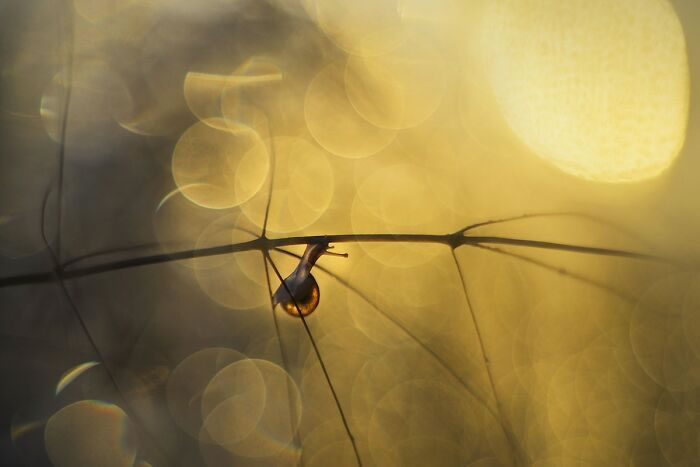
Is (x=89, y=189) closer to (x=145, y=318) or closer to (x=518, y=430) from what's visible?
(x=145, y=318)

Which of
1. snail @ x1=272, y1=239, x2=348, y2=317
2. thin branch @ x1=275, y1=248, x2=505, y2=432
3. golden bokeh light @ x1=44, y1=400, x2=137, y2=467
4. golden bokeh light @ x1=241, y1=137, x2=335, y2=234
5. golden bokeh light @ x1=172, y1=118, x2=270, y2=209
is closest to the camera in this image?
snail @ x1=272, y1=239, x2=348, y2=317

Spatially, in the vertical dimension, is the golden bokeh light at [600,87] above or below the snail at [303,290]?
above

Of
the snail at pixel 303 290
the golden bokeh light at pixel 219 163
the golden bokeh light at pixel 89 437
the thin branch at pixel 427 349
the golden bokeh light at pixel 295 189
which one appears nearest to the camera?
the snail at pixel 303 290

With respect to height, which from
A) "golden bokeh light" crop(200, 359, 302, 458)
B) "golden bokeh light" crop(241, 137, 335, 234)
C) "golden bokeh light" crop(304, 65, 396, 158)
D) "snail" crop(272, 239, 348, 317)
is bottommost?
"golden bokeh light" crop(200, 359, 302, 458)

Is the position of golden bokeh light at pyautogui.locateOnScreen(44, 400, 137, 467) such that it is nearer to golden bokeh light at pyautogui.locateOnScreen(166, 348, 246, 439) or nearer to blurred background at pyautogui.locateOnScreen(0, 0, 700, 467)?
blurred background at pyautogui.locateOnScreen(0, 0, 700, 467)

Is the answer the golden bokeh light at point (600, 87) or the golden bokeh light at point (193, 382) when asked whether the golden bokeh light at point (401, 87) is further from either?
the golden bokeh light at point (193, 382)

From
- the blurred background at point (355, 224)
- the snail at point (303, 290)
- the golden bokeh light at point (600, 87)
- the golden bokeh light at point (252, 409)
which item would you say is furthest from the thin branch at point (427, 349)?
the golden bokeh light at point (600, 87)

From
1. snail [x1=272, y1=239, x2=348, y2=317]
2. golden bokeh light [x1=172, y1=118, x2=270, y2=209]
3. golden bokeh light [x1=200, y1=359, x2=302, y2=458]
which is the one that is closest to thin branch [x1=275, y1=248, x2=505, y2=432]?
golden bokeh light [x1=200, y1=359, x2=302, y2=458]
